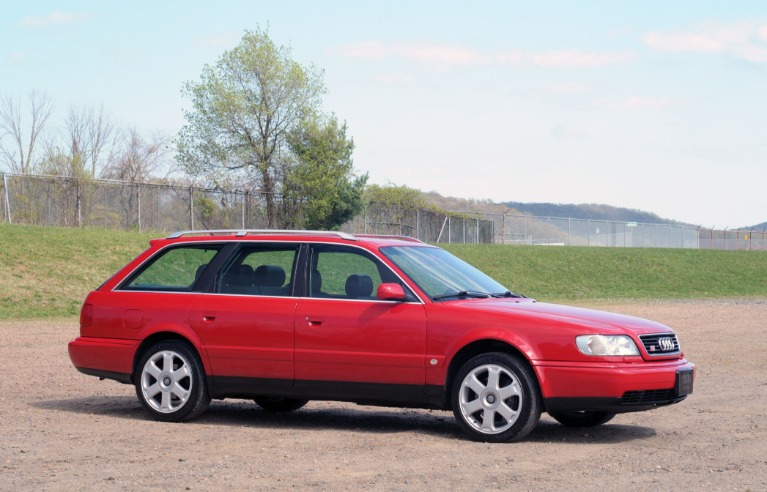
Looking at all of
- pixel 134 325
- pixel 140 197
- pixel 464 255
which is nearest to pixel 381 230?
pixel 464 255

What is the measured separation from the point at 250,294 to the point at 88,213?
35.1 meters

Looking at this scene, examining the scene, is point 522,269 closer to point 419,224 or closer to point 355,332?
point 419,224

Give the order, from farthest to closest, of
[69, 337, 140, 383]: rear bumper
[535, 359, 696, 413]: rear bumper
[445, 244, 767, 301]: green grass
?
[445, 244, 767, 301]: green grass, [69, 337, 140, 383]: rear bumper, [535, 359, 696, 413]: rear bumper

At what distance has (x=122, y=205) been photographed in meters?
43.4

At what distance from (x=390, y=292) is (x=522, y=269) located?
119 feet

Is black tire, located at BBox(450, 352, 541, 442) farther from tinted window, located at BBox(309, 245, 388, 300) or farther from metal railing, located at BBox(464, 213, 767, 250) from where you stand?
metal railing, located at BBox(464, 213, 767, 250)

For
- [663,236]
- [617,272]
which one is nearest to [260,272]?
[617,272]

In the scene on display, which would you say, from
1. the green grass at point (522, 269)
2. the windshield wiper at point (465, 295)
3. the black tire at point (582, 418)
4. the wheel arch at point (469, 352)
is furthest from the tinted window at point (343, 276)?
the green grass at point (522, 269)

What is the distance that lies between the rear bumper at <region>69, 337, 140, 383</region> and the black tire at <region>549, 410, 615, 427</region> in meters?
3.81

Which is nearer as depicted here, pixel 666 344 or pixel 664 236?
pixel 666 344

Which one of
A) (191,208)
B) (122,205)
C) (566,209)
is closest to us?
(122,205)

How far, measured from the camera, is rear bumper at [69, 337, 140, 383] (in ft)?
32.0

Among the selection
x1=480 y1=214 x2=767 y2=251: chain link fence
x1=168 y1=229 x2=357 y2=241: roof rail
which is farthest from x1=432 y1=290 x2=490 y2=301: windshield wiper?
x1=480 y1=214 x2=767 y2=251: chain link fence

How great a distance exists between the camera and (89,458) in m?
7.61
